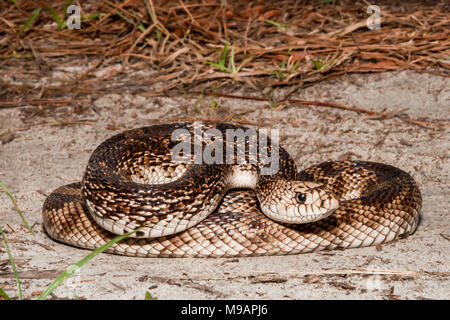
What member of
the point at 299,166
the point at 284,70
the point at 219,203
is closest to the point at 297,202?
the point at 219,203

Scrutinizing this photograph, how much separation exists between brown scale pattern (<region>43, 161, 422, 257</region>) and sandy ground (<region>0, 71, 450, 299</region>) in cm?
9

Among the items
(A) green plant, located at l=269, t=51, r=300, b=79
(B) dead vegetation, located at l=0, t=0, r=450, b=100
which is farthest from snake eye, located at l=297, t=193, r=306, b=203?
(A) green plant, located at l=269, t=51, r=300, b=79

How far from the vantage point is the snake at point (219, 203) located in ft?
13.3

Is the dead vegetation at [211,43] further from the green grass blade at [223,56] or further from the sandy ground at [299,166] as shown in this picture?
the sandy ground at [299,166]

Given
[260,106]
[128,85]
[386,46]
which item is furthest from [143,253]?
[386,46]

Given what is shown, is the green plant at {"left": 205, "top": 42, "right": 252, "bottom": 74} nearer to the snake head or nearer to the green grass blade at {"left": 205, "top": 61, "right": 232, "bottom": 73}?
the green grass blade at {"left": 205, "top": 61, "right": 232, "bottom": 73}

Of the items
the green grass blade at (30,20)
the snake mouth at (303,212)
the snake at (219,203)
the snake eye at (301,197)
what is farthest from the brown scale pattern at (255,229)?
the green grass blade at (30,20)

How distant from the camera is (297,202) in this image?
13.6 ft

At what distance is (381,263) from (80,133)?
3799 millimetres

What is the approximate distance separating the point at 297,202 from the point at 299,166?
1.60 meters

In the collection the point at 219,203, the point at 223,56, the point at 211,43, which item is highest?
the point at 211,43

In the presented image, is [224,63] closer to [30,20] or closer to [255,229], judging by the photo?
[30,20]

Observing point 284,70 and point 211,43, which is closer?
point 284,70

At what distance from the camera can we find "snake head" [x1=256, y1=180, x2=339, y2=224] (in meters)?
4.04
